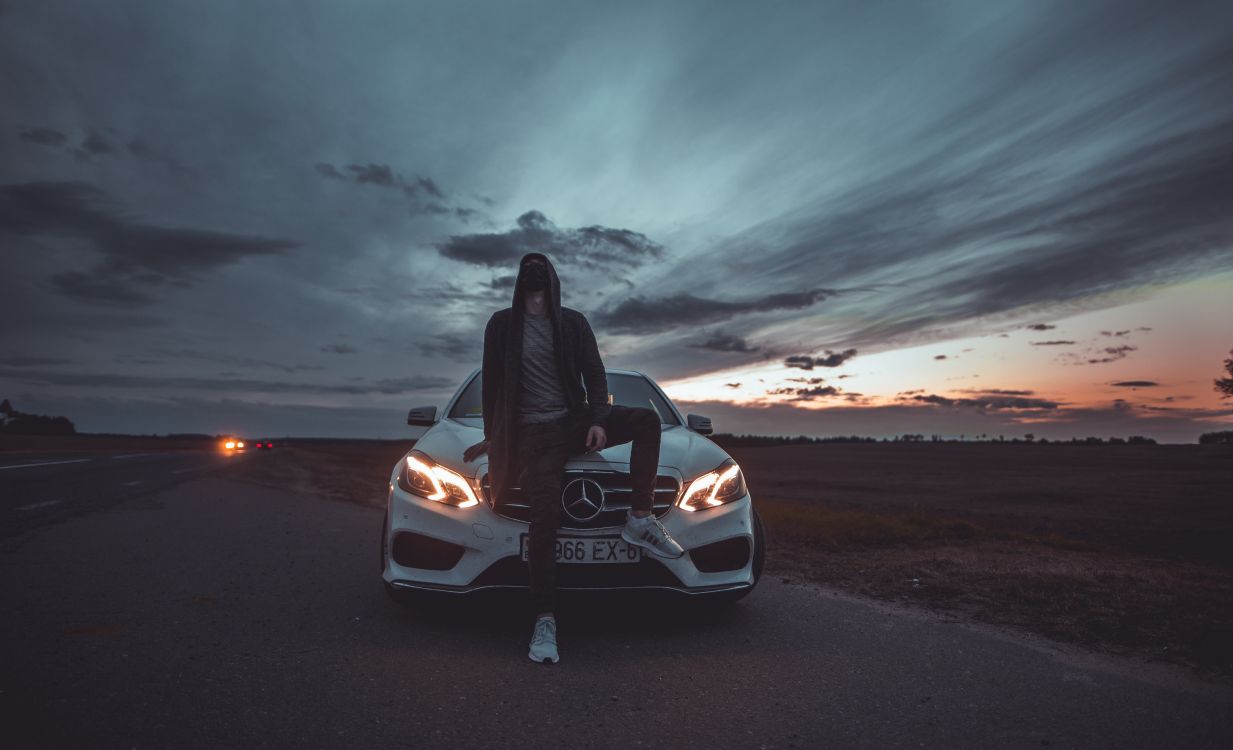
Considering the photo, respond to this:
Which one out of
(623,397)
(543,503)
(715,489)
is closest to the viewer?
(543,503)

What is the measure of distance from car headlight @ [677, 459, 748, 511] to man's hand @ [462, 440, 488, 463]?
1141 millimetres

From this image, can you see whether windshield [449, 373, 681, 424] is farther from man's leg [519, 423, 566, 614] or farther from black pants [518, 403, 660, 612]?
man's leg [519, 423, 566, 614]

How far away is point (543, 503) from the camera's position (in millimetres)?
3594

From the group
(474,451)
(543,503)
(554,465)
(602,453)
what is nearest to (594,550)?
(543,503)

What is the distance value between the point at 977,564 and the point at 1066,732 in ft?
13.2

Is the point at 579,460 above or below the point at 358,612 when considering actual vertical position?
above

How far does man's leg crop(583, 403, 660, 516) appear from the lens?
3727mm

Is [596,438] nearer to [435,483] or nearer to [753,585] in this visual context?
[435,483]

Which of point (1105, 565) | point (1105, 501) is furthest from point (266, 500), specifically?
point (1105, 501)

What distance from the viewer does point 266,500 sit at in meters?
11.2

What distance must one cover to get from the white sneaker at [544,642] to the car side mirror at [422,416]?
2085mm

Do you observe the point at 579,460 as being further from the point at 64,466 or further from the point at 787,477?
the point at 787,477

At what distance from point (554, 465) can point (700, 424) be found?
1.75 meters

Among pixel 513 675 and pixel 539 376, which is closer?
pixel 513 675
